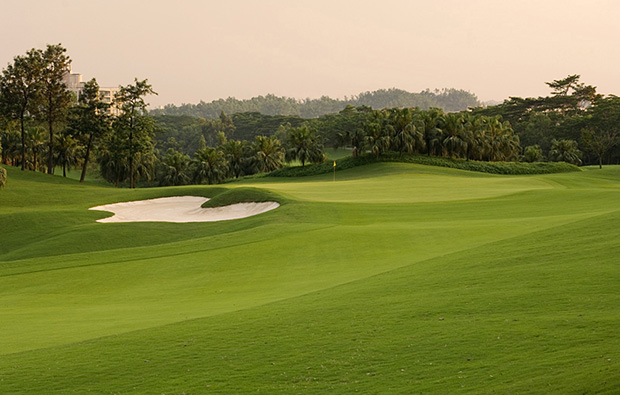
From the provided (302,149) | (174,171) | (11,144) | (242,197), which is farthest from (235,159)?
(242,197)

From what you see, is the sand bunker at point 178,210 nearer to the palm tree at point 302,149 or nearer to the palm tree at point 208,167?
the palm tree at point 302,149

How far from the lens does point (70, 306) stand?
60.2ft

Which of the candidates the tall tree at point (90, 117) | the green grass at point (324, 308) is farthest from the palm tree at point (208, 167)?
the green grass at point (324, 308)

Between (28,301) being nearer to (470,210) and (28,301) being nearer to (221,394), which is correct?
(221,394)

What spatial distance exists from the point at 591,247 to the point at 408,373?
1012 centimetres

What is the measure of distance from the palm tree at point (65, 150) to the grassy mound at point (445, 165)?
2933cm

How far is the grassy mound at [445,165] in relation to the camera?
7825 centimetres

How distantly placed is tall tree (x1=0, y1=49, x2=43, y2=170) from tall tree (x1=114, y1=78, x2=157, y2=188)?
11.1 metres

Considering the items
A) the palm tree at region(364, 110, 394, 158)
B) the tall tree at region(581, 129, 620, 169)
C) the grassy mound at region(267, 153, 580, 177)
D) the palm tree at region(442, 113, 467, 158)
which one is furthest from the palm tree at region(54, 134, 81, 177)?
the tall tree at region(581, 129, 620, 169)

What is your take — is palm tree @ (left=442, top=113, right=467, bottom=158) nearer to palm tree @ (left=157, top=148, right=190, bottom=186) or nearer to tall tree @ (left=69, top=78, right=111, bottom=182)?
palm tree @ (left=157, top=148, right=190, bottom=186)

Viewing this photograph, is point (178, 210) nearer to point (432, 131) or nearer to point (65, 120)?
point (65, 120)

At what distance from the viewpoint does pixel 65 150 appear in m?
90.3

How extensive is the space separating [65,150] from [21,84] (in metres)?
18.7

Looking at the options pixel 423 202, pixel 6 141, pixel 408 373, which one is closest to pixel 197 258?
pixel 408 373
